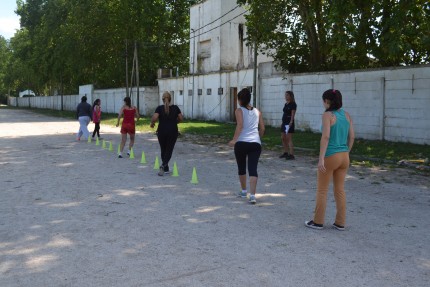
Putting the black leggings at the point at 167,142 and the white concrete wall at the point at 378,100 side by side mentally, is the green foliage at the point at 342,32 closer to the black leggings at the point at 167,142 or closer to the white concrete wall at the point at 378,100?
the white concrete wall at the point at 378,100

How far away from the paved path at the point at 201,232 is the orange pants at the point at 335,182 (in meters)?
0.21

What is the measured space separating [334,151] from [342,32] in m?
9.96

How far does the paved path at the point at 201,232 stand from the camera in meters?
4.58

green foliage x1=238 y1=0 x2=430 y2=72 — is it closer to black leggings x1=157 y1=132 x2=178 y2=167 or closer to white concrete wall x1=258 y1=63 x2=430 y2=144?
white concrete wall x1=258 y1=63 x2=430 y2=144

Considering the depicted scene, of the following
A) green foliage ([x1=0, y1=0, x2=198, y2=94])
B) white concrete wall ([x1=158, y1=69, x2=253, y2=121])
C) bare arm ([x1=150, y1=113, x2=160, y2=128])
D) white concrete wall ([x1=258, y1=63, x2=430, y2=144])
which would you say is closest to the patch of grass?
white concrete wall ([x1=258, y1=63, x2=430, y2=144])

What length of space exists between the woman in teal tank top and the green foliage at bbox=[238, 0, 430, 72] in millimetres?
8111

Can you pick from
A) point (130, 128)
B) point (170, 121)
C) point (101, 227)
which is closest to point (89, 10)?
point (130, 128)

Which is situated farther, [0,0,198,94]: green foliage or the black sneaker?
[0,0,198,94]: green foliage

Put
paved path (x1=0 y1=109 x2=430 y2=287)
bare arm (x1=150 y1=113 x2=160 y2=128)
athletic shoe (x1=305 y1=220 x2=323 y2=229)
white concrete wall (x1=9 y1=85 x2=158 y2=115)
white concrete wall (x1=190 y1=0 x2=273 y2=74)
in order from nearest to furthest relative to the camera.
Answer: paved path (x1=0 y1=109 x2=430 y2=287) → athletic shoe (x1=305 y1=220 x2=323 y2=229) → bare arm (x1=150 y1=113 x2=160 y2=128) → white concrete wall (x1=190 y1=0 x2=273 y2=74) → white concrete wall (x1=9 y1=85 x2=158 y2=115)

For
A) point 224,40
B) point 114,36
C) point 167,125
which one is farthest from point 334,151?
point 114,36

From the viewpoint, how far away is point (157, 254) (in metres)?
5.16

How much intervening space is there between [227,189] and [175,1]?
3942 cm

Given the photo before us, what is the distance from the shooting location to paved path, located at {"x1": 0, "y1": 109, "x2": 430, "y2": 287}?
4582 mm

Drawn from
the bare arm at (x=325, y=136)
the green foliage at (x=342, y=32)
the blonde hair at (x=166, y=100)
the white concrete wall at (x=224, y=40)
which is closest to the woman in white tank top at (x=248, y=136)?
the bare arm at (x=325, y=136)
